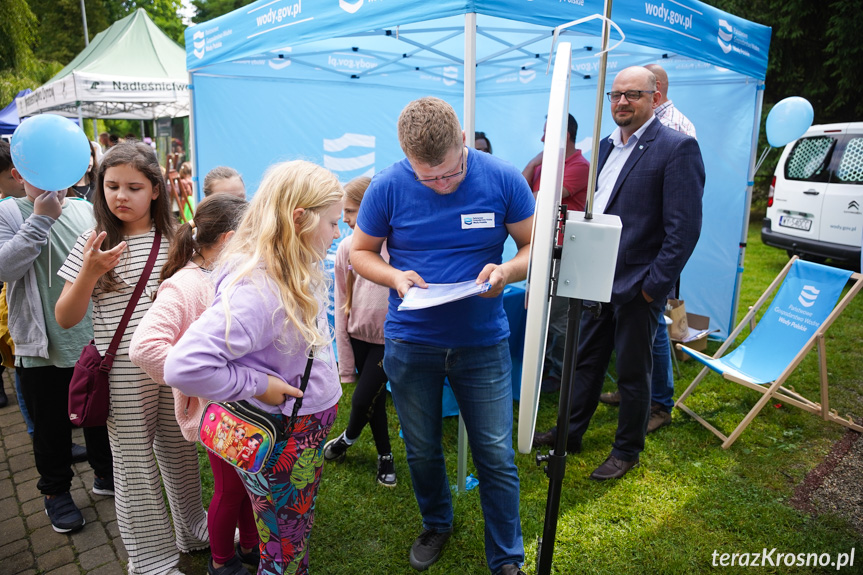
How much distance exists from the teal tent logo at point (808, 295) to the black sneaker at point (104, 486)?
4.35 metres

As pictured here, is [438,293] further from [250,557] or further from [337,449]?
[337,449]

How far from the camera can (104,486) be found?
114 inches

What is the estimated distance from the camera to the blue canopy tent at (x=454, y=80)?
11.0 ft

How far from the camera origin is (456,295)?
1.67 meters

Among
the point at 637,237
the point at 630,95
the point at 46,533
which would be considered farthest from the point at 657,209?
the point at 46,533

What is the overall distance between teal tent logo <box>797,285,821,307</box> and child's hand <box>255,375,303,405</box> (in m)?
3.49

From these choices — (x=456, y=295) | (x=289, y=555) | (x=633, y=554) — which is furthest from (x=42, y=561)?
(x=633, y=554)

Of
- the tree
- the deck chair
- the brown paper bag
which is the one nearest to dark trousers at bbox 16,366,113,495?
the deck chair

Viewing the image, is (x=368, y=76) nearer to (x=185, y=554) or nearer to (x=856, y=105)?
(x=185, y=554)

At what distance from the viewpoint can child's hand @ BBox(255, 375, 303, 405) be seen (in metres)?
1.48

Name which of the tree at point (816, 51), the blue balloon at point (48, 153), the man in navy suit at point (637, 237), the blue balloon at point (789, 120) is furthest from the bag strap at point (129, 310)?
the tree at point (816, 51)

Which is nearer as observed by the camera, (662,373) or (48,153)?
(48,153)

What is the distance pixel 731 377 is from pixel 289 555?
2.80m

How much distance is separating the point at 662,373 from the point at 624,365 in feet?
2.56
